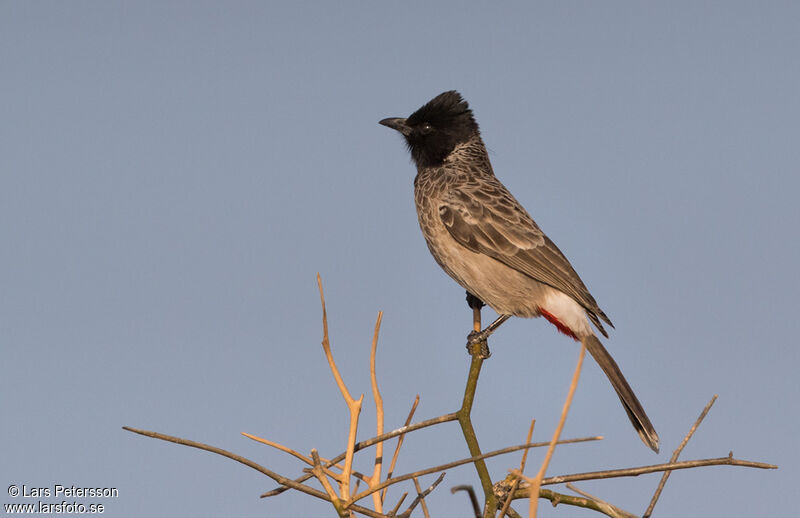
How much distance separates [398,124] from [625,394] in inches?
113

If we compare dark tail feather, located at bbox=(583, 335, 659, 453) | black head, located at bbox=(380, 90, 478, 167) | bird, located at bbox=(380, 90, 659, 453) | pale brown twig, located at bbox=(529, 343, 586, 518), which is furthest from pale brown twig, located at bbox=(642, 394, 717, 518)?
black head, located at bbox=(380, 90, 478, 167)

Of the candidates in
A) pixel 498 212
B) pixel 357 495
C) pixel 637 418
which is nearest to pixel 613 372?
pixel 637 418

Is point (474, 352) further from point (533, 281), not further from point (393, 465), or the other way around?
point (533, 281)

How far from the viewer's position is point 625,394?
16.0ft

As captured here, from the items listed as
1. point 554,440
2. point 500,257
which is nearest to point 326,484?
point 554,440

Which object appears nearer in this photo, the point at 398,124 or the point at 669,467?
the point at 669,467

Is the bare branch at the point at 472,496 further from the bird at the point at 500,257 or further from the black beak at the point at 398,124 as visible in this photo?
the black beak at the point at 398,124

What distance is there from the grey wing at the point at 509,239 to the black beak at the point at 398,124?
0.88 metres

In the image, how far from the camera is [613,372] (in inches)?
198

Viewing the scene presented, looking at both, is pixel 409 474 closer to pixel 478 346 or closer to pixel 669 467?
pixel 669 467

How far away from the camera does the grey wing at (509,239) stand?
219 inches

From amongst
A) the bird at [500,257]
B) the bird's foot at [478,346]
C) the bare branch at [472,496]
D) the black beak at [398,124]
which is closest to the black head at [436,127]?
the black beak at [398,124]

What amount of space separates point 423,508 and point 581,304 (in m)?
3.75

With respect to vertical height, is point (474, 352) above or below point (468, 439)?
above
